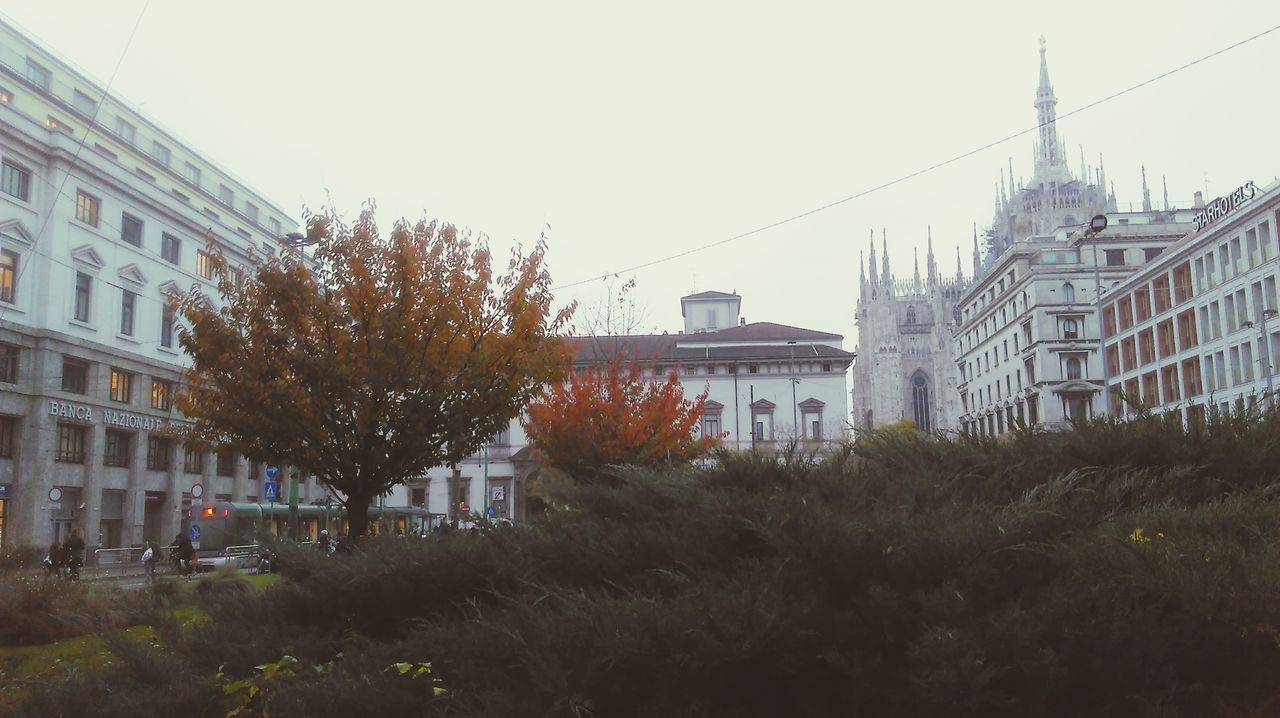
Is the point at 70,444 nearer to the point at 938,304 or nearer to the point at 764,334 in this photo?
the point at 764,334

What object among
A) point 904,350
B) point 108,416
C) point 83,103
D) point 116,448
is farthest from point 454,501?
point 904,350

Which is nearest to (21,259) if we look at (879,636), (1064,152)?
(879,636)

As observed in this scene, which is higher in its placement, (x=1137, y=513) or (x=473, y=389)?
(x=473, y=389)

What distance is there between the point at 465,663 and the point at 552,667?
25.1 inches

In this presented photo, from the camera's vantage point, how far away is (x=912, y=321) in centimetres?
14825

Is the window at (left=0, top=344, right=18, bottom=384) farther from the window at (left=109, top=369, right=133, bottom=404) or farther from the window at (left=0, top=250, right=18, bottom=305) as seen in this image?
the window at (left=109, top=369, right=133, bottom=404)

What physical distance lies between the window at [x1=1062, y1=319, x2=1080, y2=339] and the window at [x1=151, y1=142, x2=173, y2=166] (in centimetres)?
6022

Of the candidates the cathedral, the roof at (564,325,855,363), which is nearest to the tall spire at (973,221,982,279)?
the cathedral

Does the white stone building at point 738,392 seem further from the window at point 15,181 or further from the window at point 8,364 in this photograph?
the window at point 15,181

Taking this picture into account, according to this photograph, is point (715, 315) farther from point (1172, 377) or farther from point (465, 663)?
point (465, 663)

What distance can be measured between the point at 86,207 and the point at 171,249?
642 centimetres

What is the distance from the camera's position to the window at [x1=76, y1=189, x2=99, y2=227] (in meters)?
40.8

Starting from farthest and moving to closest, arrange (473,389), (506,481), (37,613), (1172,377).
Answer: (506,481)
(1172,377)
(473,389)
(37,613)

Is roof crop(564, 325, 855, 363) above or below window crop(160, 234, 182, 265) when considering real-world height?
below
